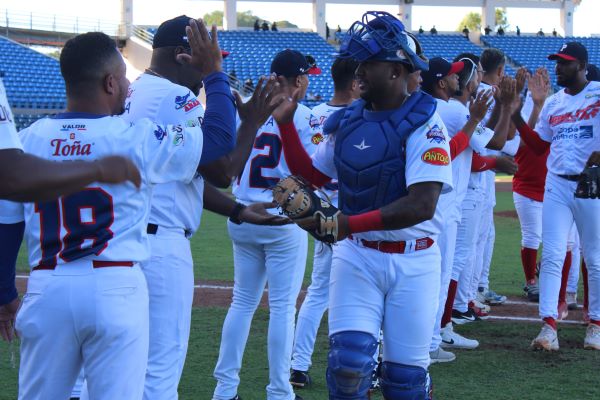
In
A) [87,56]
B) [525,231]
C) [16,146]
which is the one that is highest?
[87,56]

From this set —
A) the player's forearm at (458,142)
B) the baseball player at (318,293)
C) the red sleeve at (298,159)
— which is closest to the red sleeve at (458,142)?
the player's forearm at (458,142)

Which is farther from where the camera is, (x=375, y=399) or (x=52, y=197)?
(x=375, y=399)

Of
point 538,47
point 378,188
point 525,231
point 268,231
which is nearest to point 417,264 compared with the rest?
point 378,188

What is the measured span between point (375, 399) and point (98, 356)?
2936mm

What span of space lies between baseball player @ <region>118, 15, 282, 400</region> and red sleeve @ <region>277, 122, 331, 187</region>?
0.57 m

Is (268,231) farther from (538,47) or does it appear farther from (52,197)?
(538,47)

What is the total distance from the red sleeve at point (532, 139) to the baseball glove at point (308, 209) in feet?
12.5

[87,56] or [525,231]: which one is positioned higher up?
[87,56]

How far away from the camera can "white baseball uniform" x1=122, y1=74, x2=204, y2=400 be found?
3.95 m

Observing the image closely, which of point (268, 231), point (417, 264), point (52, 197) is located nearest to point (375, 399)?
point (268, 231)

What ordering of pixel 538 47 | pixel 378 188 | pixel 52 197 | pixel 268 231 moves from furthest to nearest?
pixel 538 47 → pixel 268 231 → pixel 378 188 → pixel 52 197

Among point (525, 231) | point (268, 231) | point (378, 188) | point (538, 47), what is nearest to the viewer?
point (378, 188)

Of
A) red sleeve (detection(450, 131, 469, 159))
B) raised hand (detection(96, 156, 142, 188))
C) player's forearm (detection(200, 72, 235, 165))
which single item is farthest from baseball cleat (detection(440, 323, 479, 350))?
raised hand (detection(96, 156, 142, 188))

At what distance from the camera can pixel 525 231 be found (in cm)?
891
